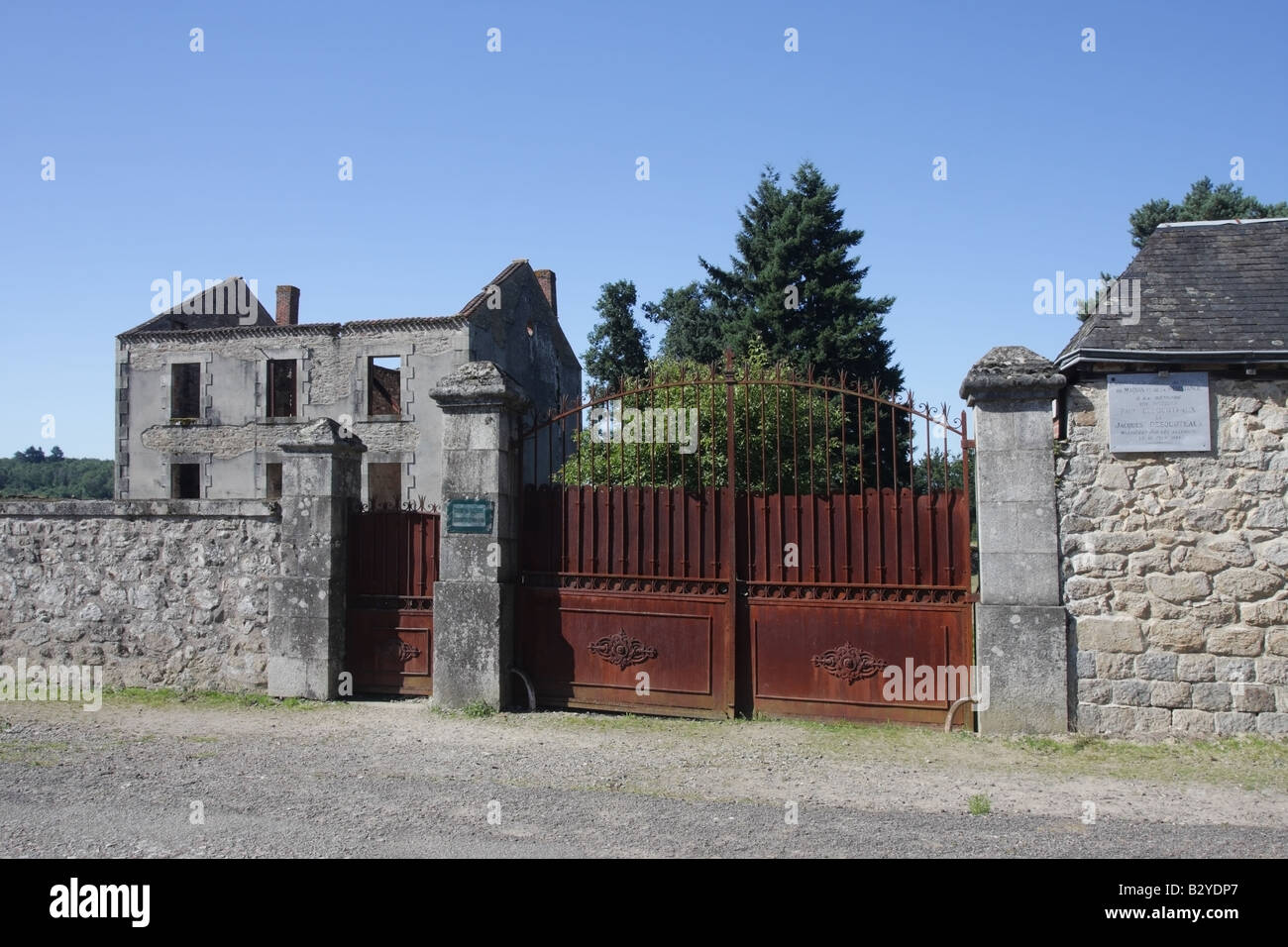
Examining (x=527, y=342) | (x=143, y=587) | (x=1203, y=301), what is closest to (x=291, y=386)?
(x=527, y=342)

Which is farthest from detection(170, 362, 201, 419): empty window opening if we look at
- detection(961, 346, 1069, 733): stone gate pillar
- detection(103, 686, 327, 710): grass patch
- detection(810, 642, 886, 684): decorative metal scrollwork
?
detection(961, 346, 1069, 733): stone gate pillar

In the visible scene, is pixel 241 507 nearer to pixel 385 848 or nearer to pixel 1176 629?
pixel 385 848

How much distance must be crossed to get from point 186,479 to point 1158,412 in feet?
76.7

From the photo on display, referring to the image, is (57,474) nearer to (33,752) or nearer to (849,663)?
(33,752)

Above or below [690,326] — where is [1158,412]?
below

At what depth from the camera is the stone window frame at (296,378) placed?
22031mm

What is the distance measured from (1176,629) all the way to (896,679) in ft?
6.54

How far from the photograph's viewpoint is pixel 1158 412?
645cm

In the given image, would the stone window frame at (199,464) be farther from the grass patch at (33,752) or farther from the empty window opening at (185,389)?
the grass patch at (33,752)

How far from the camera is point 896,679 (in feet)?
21.8

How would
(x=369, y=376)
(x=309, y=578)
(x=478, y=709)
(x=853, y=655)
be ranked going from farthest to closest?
(x=369, y=376)
(x=309, y=578)
(x=478, y=709)
(x=853, y=655)

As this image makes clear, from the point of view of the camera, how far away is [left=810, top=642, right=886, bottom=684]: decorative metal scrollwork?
22.0 feet

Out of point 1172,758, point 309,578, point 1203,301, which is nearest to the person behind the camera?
point 1172,758

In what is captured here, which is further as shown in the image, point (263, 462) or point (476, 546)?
point (263, 462)
